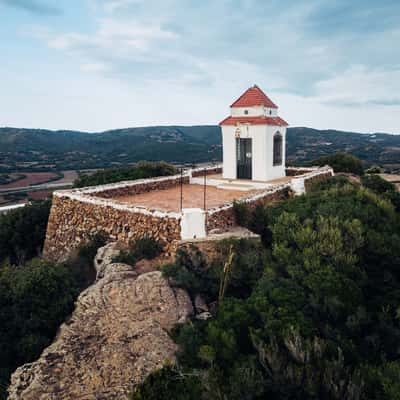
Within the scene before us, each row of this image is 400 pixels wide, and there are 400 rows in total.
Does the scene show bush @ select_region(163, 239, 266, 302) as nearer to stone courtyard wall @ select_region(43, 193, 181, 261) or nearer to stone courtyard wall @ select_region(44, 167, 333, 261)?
stone courtyard wall @ select_region(44, 167, 333, 261)

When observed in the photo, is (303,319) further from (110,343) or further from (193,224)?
(193,224)

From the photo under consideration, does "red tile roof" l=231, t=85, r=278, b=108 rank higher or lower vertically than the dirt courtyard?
higher

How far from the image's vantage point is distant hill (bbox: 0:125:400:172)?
74438 millimetres

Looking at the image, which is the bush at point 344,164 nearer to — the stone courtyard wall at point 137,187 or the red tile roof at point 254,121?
the red tile roof at point 254,121

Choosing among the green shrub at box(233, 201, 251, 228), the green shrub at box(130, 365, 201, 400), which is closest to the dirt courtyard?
the green shrub at box(233, 201, 251, 228)

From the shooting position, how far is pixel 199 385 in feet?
17.4

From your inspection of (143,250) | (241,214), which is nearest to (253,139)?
(241,214)

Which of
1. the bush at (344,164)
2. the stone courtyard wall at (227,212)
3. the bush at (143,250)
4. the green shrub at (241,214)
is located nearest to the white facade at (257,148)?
the stone courtyard wall at (227,212)

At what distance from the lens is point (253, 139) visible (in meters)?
17.2

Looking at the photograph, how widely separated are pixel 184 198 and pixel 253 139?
500cm

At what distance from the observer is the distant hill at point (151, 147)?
74438 millimetres

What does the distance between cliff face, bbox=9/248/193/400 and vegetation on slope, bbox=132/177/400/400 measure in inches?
21.4

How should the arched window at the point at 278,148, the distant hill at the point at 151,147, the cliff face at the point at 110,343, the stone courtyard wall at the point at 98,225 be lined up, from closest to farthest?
the cliff face at the point at 110,343 < the stone courtyard wall at the point at 98,225 < the arched window at the point at 278,148 < the distant hill at the point at 151,147

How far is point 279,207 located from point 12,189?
5219 centimetres
